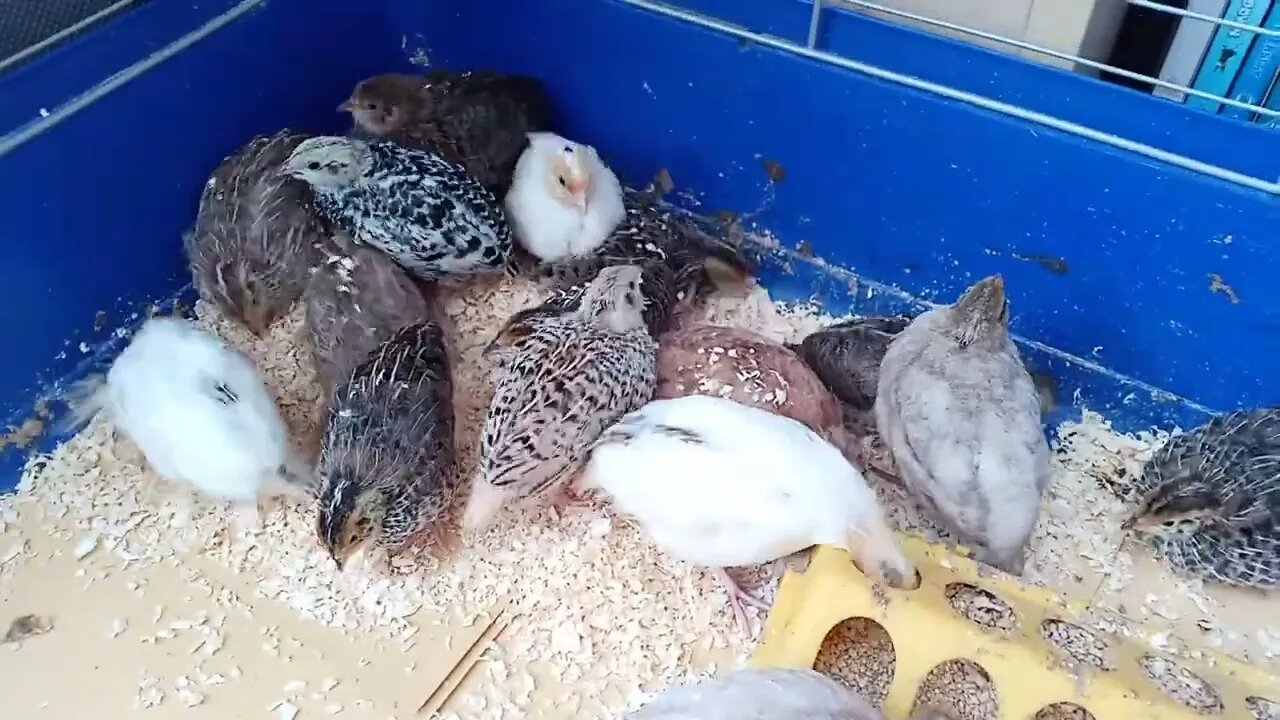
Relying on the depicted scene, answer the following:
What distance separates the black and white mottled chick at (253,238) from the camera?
1.99 meters

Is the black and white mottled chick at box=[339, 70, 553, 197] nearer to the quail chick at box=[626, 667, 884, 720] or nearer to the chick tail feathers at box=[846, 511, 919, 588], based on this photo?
the chick tail feathers at box=[846, 511, 919, 588]

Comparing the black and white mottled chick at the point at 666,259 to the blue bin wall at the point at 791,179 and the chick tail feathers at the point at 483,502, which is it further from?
the chick tail feathers at the point at 483,502

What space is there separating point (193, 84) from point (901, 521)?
4.80 feet

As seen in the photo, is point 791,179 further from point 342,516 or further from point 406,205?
point 342,516

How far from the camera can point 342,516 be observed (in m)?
1.58

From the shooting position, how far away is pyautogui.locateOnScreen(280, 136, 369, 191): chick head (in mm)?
1983

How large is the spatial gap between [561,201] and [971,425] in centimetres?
87

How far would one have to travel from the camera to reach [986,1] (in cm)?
200

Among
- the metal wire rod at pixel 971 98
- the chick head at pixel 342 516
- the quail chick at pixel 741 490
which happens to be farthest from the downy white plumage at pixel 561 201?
the chick head at pixel 342 516

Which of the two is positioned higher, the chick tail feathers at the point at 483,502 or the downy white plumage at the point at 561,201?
the downy white plumage at the point at 561,201

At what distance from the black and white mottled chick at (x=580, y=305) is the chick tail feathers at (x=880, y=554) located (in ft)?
1.89

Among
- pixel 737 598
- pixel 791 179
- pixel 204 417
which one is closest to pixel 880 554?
pixel 737 598

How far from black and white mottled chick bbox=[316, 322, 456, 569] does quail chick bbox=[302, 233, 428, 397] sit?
→ 112 mm

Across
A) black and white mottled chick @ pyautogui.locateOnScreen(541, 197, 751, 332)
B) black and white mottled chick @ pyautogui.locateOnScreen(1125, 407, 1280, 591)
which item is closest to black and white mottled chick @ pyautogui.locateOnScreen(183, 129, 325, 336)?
black and white mottled chick @ pyautogui.locateOnScreen(541, 197, 751, 332)
